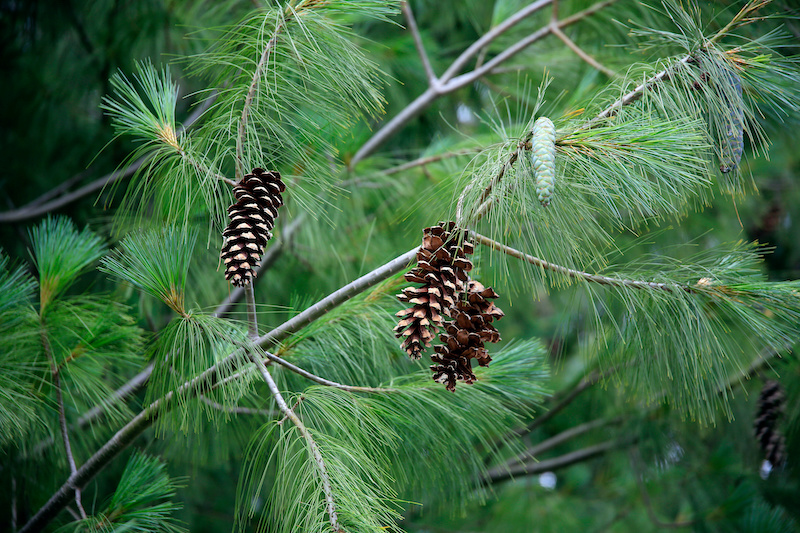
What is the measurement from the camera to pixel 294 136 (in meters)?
1.02

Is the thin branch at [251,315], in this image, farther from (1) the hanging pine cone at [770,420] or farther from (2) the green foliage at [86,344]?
(1) the hanging pine cone at [770,420]

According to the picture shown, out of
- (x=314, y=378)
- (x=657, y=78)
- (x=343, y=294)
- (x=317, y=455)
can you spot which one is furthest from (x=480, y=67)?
(x=317, y=455)

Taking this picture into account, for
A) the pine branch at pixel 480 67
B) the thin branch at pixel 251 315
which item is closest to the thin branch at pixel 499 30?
the pine branch at pixel 480 67

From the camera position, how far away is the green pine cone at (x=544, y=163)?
72cm

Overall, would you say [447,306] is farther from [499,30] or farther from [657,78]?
[499,30]

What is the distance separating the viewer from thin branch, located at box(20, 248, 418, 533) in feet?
3.06

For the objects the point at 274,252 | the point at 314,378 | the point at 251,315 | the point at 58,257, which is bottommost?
the point at 314,378

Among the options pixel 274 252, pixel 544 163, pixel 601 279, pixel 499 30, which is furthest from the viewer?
pixel 499 30

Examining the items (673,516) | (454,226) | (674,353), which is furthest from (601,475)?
(454,226)

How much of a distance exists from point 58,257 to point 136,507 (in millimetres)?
528

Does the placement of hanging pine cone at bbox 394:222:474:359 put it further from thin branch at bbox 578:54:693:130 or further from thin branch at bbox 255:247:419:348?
thin branch at bbox 578:54:693:130

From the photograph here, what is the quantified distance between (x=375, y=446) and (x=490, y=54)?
2124mm

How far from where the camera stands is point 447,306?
0.84 metres

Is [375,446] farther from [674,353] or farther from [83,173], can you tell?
[83,173]
